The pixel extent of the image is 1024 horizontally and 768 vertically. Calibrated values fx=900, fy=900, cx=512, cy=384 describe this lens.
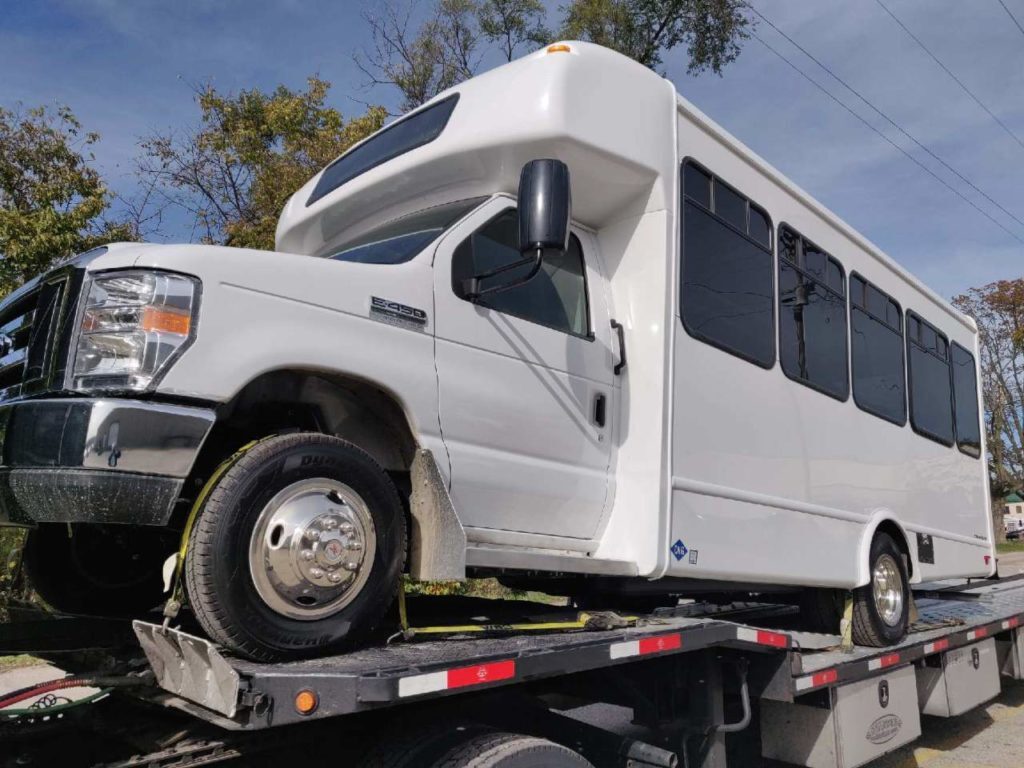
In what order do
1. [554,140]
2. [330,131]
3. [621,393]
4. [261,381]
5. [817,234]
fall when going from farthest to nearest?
[330,131] < [817,234] < [621,393] < [554,140] < [261,381]

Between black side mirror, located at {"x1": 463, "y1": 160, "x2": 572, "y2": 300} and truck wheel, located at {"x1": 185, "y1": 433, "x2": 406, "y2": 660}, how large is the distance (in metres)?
1.04

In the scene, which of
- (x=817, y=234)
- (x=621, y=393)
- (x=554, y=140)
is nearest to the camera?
(x=554, y=140)

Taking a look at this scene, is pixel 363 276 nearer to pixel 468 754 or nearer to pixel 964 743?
pixel 468 754

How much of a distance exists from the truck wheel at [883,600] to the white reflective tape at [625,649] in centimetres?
292

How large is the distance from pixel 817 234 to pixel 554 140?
104 inches

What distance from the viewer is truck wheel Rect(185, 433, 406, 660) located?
261 cm

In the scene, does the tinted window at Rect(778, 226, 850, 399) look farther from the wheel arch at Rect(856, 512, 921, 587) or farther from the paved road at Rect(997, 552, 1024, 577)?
the paved road at Rect(997, 552, 1024, 577)

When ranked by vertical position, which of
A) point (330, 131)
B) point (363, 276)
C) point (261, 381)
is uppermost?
point (330, 131)

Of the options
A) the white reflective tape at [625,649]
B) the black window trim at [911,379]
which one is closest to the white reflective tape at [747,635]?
the white reflective tape at [625,649]

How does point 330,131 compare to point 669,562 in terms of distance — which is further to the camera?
point 330,131

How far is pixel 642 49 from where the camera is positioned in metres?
18.9

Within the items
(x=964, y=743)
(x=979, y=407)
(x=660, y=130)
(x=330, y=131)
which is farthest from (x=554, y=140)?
(x=330, y=131)

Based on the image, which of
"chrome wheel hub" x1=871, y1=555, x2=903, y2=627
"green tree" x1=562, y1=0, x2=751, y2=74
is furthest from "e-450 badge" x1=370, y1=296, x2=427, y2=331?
"green tree" x1=562, y1=0, x2=751, y2=74

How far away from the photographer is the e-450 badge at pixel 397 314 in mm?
3236
